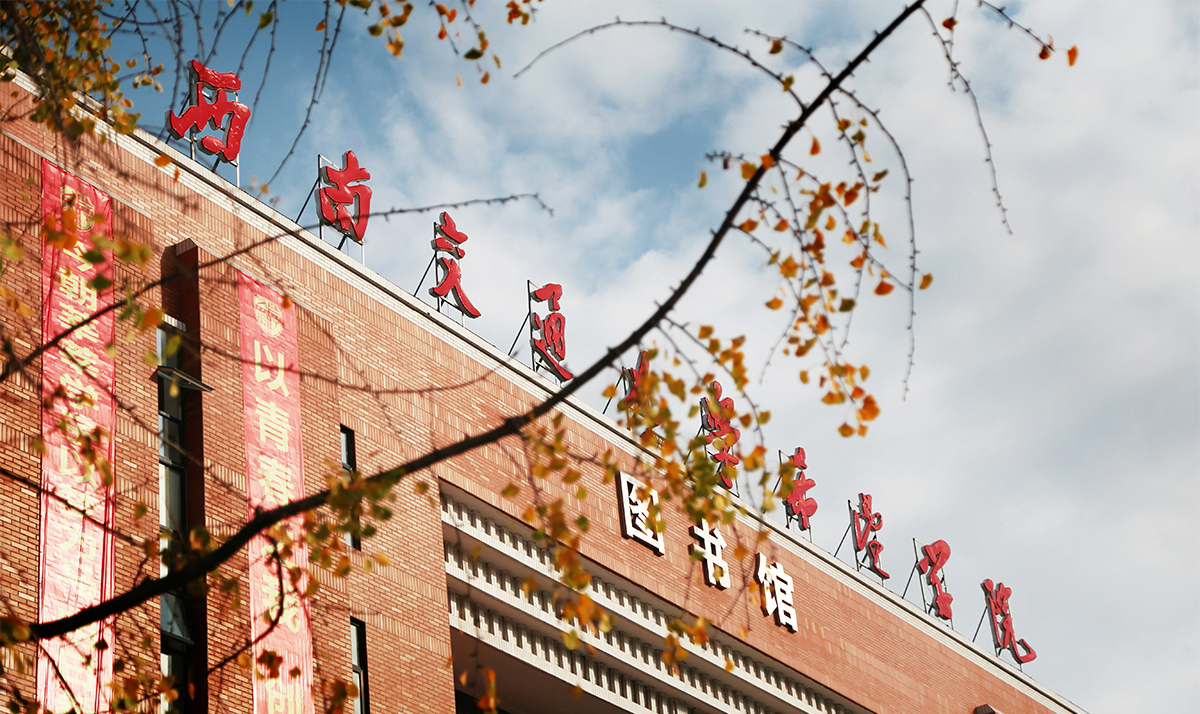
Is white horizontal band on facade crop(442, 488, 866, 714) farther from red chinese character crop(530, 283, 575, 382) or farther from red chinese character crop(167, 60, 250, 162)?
red chinese character crop(167, 60, 250, 162)

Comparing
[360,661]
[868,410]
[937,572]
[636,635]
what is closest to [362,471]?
[360,661]

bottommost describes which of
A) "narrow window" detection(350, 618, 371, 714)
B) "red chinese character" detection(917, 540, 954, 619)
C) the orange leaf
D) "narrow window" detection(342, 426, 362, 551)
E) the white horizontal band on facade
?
the orange leaf

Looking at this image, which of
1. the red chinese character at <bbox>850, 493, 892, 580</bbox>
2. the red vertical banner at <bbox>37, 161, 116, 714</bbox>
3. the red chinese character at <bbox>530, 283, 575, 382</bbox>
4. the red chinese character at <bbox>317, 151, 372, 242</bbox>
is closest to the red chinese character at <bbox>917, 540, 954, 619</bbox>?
the red chinese character at <bbox>850, 493, 892, 580</bbox>

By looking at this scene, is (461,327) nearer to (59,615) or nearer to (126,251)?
(59,615)

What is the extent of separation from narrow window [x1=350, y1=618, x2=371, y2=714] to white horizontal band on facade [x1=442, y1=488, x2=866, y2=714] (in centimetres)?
180

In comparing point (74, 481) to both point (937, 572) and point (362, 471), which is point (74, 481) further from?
point (937, 572)

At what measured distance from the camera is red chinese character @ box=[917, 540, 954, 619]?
26.9m

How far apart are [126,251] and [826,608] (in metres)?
19.1

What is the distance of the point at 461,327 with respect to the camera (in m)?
17.3

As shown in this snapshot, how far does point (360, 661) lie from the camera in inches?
533

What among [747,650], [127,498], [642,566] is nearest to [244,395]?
[127,498]

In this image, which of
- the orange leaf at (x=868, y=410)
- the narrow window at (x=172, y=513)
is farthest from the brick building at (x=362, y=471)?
the orange leaf at (x=868, y=410)

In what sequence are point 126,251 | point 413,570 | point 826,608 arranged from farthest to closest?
point 826,608 → point 413,570 → point 126,251

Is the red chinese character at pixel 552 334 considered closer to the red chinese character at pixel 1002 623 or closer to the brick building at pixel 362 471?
the brick building at pixel 362 471
